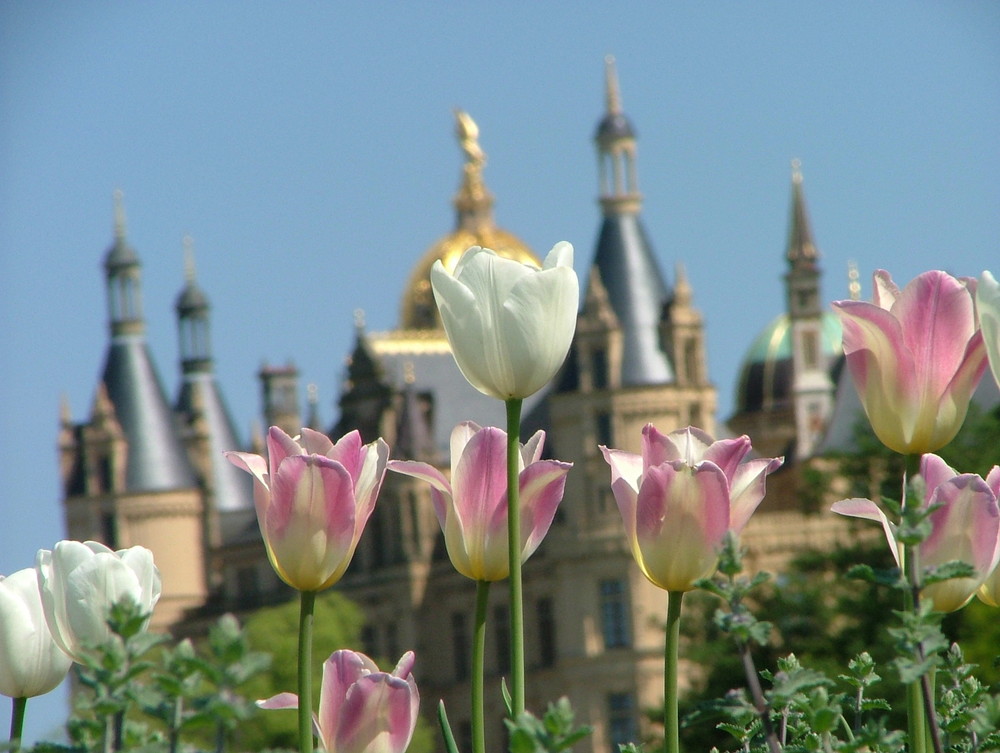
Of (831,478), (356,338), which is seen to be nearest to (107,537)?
(356,338)

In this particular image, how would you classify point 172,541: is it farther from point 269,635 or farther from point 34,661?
point 34,661

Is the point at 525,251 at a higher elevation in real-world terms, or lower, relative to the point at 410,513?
higher

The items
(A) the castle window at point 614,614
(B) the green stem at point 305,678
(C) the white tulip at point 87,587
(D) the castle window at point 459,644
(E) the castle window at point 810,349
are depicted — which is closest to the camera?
(B) the green stem at point 305,678

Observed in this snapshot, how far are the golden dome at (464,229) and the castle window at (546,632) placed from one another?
1439 centimetres

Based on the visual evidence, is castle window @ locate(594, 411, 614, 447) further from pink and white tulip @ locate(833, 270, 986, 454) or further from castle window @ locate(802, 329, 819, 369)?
pink and white tulip @ locate(833, 270, 986, 454)

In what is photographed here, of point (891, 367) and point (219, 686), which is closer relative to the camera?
point (219, 686)

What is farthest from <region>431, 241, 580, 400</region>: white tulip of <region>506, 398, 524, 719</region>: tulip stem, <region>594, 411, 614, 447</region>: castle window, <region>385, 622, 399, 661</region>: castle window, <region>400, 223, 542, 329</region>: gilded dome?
<region>400, 223, 542, 329</region>: gilded dome

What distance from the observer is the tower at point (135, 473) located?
214 ft

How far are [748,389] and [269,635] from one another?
17776 mm

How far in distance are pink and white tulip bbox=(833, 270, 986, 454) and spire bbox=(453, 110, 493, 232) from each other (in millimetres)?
66026

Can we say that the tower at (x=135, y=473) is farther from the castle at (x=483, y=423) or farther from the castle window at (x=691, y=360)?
the castle window at (x=691, y=360)

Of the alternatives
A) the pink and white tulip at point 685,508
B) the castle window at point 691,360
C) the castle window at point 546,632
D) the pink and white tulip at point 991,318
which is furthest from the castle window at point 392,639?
the pink and white tulip at point 991,318

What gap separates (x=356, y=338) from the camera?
61.8 m

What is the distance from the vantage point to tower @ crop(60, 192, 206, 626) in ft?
214
